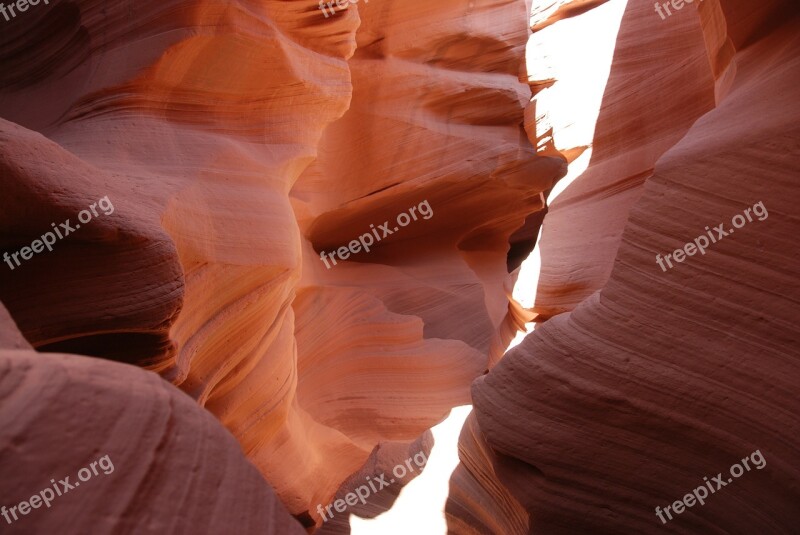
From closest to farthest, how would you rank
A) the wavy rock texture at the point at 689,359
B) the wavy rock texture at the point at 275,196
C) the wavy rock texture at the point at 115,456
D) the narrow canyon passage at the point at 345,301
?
the wavy rock texture at the point at 115,456 < the narrow canyon passage at the point at 345,301 < the wavy rock texture at the point at 689,359 < the wavy rock texture at the point at 275,196

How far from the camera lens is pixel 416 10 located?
7.45 m

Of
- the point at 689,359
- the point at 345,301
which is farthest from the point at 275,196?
the point at 345,301

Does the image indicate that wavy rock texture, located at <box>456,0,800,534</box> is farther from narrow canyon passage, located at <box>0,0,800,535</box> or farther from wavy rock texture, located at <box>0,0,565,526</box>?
wavy rock texture, located at <box>0,0,565,526</box>

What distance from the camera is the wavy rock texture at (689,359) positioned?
2.08 m

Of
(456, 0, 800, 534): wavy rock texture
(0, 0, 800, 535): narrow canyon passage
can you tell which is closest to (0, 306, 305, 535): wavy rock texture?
(0, 0, 800, 535): narrow canyon passage

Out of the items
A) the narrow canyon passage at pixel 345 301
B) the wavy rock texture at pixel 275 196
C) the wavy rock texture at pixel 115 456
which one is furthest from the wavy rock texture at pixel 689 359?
the wavy rock texture at pixel 275 196

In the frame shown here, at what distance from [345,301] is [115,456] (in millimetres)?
5238

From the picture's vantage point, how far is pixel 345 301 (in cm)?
654

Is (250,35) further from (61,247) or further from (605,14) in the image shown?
(605,14)

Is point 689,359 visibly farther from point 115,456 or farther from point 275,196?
point 275,196

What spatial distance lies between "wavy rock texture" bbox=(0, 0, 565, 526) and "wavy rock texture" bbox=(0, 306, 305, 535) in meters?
1.11

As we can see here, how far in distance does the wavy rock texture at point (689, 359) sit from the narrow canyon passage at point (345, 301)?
1 cm

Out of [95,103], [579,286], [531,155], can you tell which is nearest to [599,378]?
[579,286]

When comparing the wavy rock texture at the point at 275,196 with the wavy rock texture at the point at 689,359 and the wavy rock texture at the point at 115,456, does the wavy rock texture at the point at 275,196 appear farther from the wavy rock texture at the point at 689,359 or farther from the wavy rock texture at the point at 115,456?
the wavy rock texture at the point at 689,359
